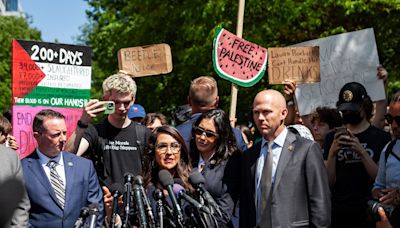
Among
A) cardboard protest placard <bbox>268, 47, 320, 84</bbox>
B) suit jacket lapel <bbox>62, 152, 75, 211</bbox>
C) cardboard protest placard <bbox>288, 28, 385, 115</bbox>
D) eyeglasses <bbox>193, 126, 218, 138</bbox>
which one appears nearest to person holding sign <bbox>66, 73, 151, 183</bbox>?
suit jacket lapel <bbox>62, 152, 75, 211</bbox>

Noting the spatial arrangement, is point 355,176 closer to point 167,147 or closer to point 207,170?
point 207,170

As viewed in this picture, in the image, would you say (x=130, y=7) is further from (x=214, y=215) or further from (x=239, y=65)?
(x=214, y=215)

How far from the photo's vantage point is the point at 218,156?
5488 millimetres

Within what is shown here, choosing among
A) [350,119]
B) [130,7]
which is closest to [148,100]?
[130,7]

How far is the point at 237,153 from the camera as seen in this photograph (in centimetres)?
557

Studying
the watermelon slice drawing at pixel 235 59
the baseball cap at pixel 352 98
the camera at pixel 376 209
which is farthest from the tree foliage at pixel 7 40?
the camera at pixel 376 209

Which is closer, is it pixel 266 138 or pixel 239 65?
pixel 266 138

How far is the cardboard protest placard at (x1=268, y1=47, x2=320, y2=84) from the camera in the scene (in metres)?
7.61

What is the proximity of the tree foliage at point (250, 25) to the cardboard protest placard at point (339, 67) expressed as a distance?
7.22 m

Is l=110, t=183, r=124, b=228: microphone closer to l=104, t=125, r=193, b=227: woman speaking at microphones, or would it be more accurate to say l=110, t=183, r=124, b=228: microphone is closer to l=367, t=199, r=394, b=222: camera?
l=104, t=125, r=193, b=227: woman speaking at microphones

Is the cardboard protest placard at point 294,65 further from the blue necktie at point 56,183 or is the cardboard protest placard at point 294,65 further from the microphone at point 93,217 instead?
the microphone at point 93,217

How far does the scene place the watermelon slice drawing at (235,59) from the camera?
25.5 ft

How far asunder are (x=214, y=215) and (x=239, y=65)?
3.91 m

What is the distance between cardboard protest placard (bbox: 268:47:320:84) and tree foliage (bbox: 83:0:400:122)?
811cm
